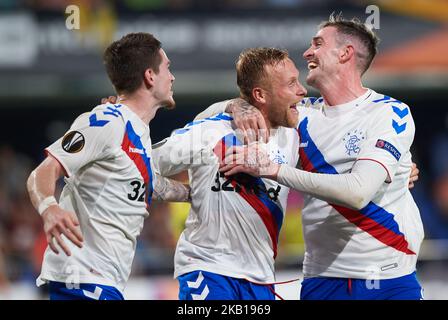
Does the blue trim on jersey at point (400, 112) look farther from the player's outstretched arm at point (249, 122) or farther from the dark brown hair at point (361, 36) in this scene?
the player's outstretched arm at point (249, 122)

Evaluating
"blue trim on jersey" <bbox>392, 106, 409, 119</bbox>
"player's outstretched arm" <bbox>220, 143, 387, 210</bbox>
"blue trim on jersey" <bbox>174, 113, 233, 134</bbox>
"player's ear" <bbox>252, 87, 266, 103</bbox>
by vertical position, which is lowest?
"player's outstretched arm" <bbox>220, 143, 387, 210</bbox>

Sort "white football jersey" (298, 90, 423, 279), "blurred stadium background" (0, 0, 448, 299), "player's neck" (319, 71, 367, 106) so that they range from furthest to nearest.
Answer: "blurred stadium background" (0, 0, 448, 299) → "player's neck" (319, 71, 367, 106) → "white football jersey" (298, 90, 423, 279)

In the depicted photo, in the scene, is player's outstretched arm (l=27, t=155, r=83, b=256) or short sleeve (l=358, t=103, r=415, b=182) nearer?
player's outstretched arm (l=27, t=155, r=83, b=256)

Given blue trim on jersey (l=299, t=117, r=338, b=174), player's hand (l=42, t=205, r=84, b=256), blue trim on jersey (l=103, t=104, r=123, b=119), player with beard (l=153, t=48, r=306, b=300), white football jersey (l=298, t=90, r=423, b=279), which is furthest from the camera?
blue trim on jersey (l=299, t=117, r=338, b=174)

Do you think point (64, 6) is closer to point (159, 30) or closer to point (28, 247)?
point (159, 30)

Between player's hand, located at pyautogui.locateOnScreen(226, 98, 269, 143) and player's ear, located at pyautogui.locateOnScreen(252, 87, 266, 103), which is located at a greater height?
player's ear, located at pyautogui.locateOnScreen(252, 87, 266, 103)

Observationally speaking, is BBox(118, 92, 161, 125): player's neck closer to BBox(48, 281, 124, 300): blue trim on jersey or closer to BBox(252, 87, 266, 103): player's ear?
BBox(252, 87, 266, 103): player's ear

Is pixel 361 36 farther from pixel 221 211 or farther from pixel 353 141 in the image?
pixel 221 211

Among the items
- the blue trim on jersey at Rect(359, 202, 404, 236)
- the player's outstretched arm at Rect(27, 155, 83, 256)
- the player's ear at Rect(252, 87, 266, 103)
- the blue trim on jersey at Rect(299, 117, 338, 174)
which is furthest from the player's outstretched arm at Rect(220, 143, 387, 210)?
the player's outstretched arm at Rect(27, 155, 83, 256)

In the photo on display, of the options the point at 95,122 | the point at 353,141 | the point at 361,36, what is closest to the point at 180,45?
the point at 361,36

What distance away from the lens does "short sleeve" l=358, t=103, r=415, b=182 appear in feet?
18.1

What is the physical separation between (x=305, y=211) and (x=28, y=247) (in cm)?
794

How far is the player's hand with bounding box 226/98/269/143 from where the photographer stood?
558cm

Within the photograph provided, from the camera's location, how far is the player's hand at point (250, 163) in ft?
17.6
